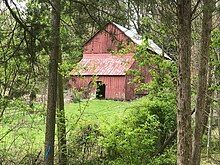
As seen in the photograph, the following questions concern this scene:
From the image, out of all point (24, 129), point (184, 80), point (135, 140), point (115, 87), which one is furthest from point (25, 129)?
point (115, 87)

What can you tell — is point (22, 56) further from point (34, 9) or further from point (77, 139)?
point (77, 139)

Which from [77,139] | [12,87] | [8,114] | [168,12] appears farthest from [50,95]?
[168,12]

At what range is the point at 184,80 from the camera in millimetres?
5523

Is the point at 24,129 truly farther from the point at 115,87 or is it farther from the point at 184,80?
the point at 115,87

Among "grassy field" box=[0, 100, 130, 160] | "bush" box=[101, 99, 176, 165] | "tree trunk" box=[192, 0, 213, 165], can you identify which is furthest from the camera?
"grassy field" box=[0, 100, 130, 160]

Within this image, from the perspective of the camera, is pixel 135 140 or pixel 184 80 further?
pixel 135 140

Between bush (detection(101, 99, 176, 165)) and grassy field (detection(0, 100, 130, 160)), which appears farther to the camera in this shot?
grassy field (detection(0, 100, 130, 160))

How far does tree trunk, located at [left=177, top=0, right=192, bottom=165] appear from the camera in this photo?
5.38 meters

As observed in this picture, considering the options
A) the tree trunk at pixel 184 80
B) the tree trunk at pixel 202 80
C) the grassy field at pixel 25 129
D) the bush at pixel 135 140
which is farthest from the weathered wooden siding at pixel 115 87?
the tree trunk at pixel 184 80

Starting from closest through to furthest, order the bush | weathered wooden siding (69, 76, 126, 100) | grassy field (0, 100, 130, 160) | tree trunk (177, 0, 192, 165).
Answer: tree trunk (177, 0, 192, 165) → the bush → grassy field (0, 100, 130, 160) → weathered wooden siding (69, 76, 126, 100)

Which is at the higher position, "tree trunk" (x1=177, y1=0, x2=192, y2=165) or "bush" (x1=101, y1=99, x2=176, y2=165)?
"tree trunk" (x1=177, y1=0, x2=192, y2=165)

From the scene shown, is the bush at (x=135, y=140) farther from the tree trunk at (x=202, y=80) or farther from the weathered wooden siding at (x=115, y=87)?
the weathered wooden siding at (x=115, y=87)

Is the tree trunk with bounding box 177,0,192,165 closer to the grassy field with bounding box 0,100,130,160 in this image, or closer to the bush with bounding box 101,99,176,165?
the bush with bounding box 101,99,176,165

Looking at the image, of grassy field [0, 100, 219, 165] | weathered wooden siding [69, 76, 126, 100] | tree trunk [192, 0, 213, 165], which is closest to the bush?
grassy field [0, 100, 219, 165]
